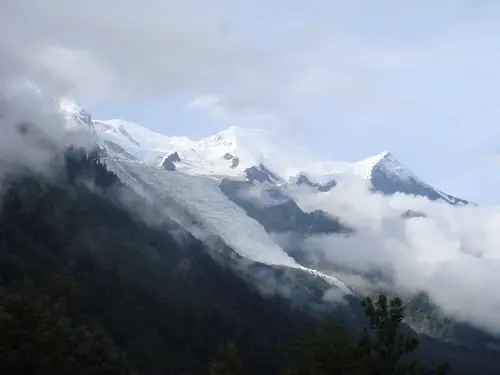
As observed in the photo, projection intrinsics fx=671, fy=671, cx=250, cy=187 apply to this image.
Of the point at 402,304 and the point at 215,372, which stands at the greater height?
the point at 402,304

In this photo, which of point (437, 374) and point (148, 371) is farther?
point (148, 371)

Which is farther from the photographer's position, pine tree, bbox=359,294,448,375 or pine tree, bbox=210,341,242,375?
pine tree, bbox=210,341,242,375

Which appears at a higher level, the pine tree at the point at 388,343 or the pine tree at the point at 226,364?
the pine tree at the point at 388,343

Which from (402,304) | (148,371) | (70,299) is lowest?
(148,371)

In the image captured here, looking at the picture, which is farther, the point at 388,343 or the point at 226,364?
the point at 226,364

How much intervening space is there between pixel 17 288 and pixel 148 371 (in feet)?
149

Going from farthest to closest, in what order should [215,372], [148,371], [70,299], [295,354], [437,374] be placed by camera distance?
[148,371], [70,299], [215,372], [295,354], [437,374]

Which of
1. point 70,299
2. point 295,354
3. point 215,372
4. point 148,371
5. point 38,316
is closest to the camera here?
point 38,316

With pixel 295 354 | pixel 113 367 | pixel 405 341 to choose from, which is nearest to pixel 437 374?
pixel 405 341

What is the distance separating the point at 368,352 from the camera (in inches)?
2591

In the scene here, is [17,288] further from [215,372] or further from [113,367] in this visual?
[113,367]

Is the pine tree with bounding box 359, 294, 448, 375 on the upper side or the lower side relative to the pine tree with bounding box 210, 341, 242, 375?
upper

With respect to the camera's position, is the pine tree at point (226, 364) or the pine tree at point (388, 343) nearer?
the pine tree at point (388, 343)

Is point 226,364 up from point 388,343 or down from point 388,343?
down
